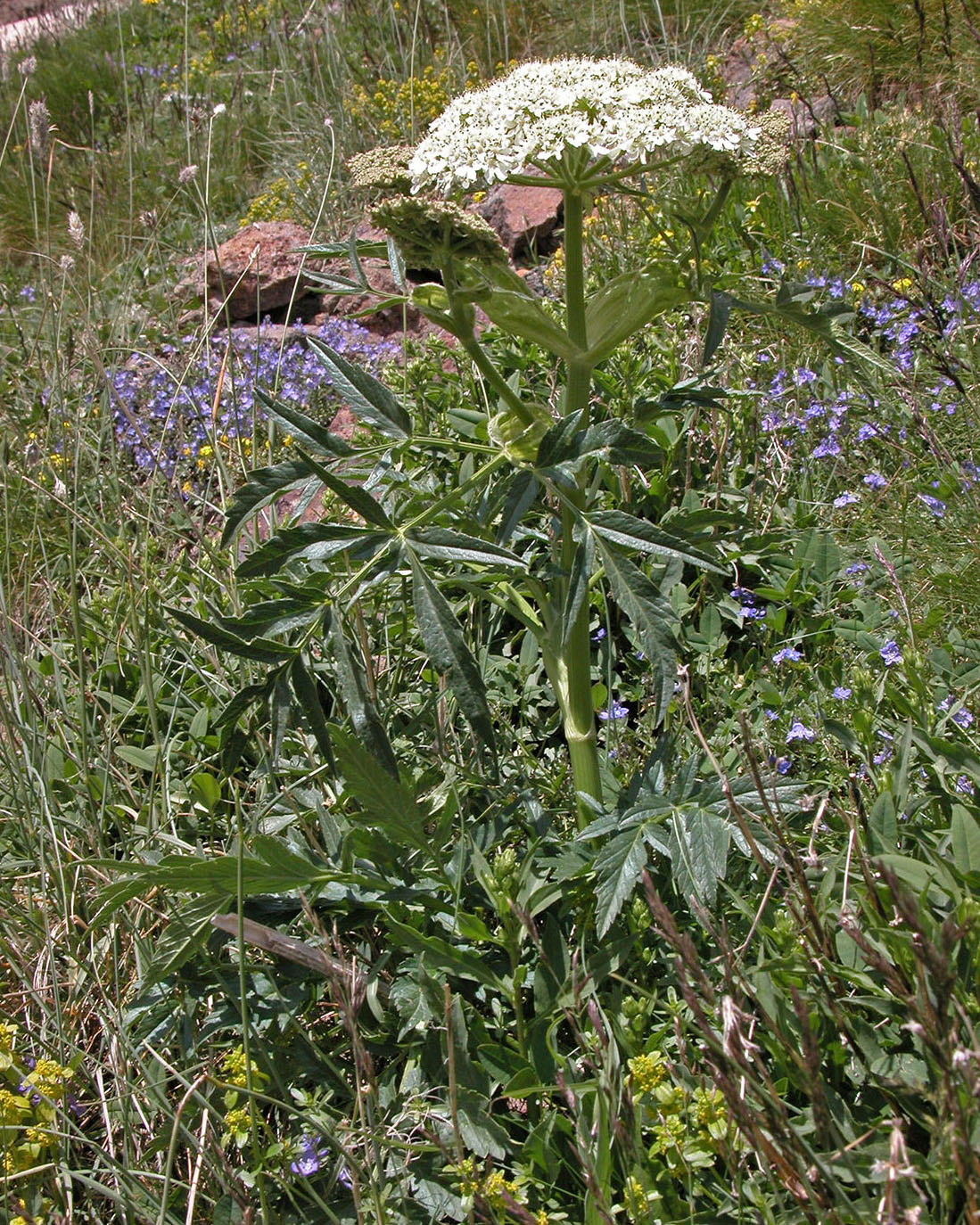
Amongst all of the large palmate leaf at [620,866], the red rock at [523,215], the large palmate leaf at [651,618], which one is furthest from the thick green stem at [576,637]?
the red rock at [523,215]

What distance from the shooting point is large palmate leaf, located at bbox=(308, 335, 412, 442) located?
1.71m

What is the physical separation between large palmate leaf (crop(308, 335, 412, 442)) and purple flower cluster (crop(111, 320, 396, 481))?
5.43 feet

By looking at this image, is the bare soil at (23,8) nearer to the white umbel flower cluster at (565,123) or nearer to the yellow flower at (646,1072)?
the white umbel flower cluster at (565,123)

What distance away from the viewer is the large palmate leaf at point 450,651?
56.6 inches

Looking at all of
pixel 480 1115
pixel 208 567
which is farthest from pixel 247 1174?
pixel 208 567

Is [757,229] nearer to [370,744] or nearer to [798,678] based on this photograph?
[798,678]

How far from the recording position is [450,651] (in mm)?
1456

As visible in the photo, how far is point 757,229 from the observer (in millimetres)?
3863

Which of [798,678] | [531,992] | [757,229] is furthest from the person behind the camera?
[757,229]

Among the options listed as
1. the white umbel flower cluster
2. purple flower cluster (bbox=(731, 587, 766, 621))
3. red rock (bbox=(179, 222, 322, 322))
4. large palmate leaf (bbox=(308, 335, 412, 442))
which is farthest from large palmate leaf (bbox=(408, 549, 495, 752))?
red rock (bbox=(179, 222, 322, 322))

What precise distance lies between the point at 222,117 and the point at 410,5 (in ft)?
4.92

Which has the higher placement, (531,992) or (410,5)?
(410,5)

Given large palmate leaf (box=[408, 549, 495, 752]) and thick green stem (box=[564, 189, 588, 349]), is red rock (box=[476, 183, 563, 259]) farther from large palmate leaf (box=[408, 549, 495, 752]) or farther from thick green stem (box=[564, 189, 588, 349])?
large palmate leaf (box=[408, 549, 495, 752])

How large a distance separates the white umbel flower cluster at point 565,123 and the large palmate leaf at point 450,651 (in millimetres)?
617
